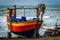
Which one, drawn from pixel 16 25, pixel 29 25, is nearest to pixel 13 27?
pixel 16 25

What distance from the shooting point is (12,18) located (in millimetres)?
27594

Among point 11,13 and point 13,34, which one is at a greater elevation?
point 11,13

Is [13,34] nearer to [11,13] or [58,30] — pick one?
[11,13]

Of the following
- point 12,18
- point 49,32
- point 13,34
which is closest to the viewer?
point 49,32

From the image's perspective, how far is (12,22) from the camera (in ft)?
88.7

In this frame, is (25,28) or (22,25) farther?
(25,28)

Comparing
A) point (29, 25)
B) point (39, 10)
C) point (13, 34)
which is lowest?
point (13, 34)

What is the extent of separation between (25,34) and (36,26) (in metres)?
2.83

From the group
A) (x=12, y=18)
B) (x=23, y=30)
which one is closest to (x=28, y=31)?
(x=23, y=30)

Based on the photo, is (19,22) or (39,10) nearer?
(39,10)

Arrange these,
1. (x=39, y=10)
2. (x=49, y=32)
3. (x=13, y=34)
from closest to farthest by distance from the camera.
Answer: (x=39, y=10)
(x=49, y=32)
(x=13, y=34)

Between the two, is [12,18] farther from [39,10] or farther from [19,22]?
[39,10]

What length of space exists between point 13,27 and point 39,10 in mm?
4869

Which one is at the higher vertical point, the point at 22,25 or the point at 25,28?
the point at 22,25
